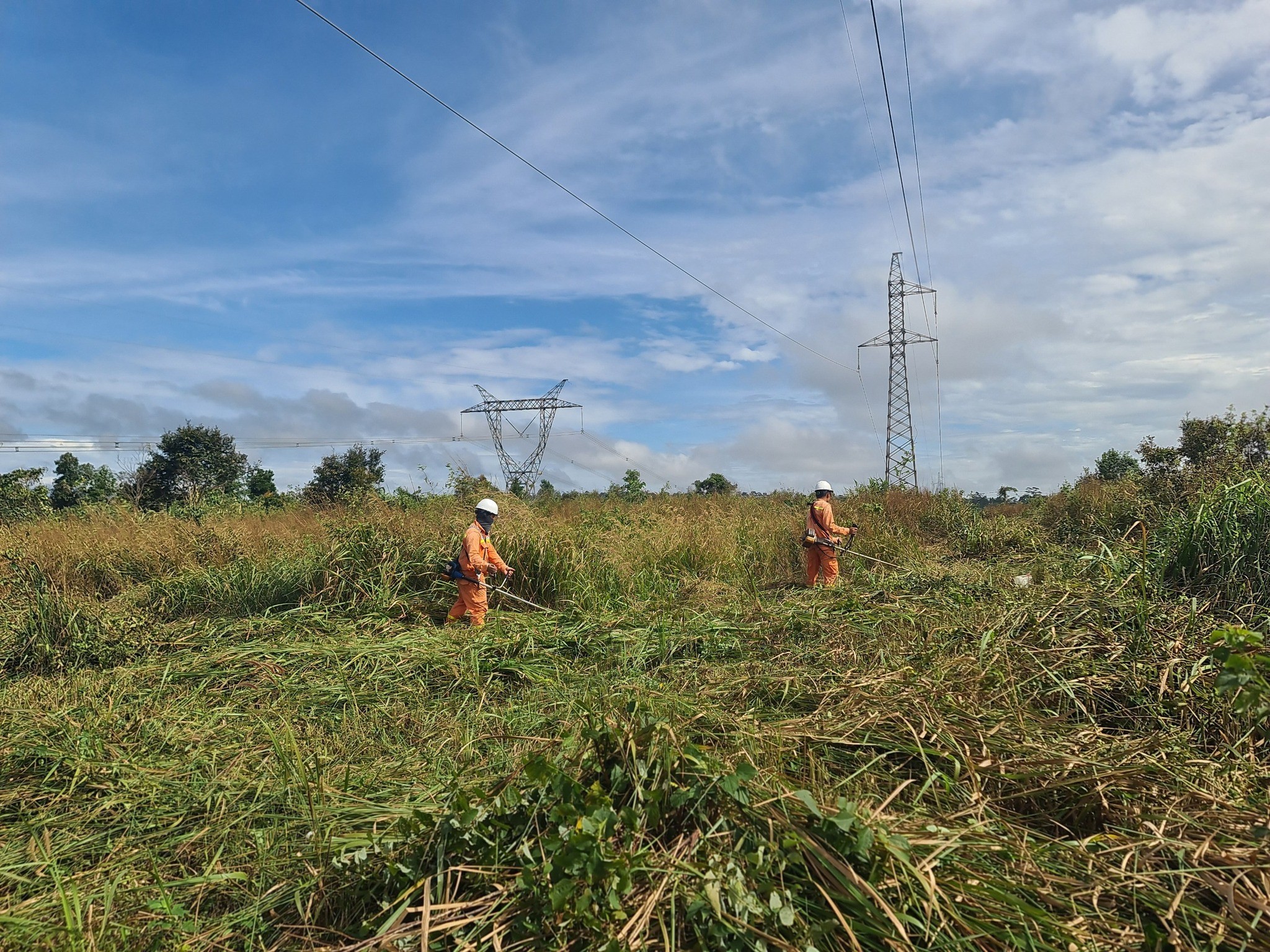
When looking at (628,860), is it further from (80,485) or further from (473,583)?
(80,485)

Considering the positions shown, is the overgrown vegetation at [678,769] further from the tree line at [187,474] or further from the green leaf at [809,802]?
the tree line at [187,474]

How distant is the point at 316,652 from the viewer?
5859mm

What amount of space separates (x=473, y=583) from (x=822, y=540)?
4.63 m

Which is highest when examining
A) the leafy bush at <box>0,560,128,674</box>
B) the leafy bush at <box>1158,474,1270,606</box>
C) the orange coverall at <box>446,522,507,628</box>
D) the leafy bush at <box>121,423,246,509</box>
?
the leafy bush at <box>121,423,246,509</box>

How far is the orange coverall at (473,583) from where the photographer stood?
705 cm

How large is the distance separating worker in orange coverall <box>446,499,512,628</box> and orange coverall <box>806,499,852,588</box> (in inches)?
167

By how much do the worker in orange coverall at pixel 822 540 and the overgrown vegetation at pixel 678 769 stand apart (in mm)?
2115

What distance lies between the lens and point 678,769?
2.37 meters

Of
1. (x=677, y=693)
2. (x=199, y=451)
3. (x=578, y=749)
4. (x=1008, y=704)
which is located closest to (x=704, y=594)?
(x=677, y=693)

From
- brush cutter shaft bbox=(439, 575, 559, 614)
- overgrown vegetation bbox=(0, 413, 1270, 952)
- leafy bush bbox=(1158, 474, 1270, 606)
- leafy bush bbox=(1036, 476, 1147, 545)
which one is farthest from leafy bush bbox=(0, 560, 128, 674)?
leafy bush bbox=(1036, 476, 1147, 545)

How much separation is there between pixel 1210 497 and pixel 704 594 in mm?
4489

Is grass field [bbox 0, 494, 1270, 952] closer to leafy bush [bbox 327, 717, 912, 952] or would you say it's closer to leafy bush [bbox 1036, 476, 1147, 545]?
leafy bush [bbox 327, 717, 912, 952]

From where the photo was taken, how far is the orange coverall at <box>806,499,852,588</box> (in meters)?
9.34

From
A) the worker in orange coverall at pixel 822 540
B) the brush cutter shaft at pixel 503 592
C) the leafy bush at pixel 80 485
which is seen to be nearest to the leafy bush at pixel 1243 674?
the brush cutter shaft at pixel 503 592
